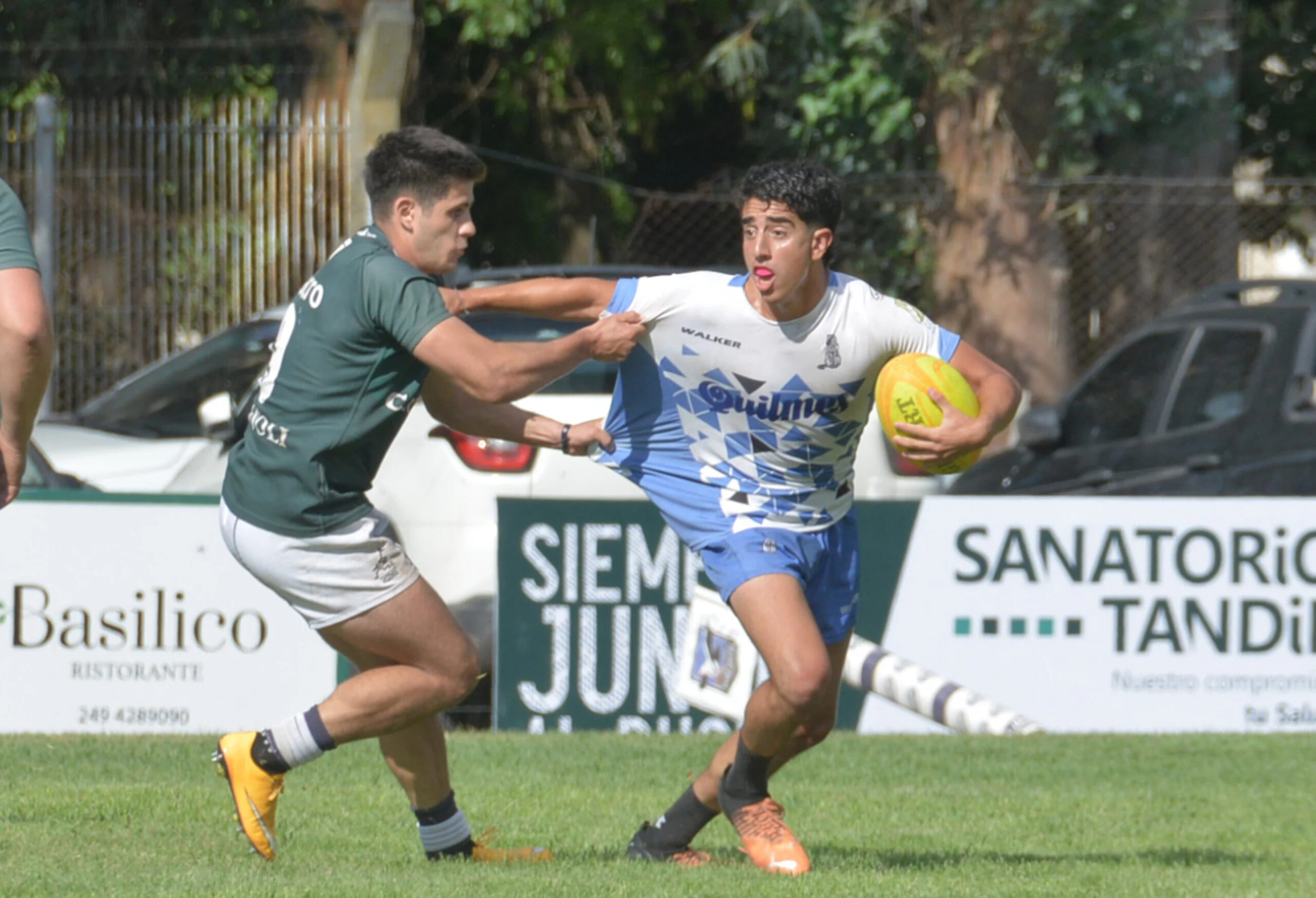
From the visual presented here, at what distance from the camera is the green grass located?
5414mm

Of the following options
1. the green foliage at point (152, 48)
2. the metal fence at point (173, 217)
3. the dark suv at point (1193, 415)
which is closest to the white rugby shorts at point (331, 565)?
the dark suv at point (1193, 415)

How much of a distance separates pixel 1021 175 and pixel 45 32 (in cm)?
823

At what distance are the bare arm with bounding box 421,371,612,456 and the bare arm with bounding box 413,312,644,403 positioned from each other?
0.50 metres

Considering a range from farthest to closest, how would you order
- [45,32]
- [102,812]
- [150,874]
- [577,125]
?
[577,125] → [45,32] → [102,812] → [150,874]

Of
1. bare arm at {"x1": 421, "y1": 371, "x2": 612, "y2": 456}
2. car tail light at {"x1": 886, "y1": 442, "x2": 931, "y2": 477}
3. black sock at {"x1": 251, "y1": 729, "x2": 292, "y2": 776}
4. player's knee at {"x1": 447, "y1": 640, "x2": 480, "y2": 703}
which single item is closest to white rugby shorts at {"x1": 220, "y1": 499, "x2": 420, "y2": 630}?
player's knee at {"x1": 447, "y1": 640, "x2": 480, "y2": 703}

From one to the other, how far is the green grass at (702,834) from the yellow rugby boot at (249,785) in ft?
0.42

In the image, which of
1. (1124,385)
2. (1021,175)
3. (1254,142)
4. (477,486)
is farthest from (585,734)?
(1254,142)

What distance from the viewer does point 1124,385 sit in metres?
11.7

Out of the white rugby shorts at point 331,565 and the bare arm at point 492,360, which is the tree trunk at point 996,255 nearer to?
the bare arm at point 492,360

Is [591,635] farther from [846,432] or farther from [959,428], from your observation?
[959,428]

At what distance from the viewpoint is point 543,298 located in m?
5.53

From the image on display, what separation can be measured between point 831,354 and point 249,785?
202 cm

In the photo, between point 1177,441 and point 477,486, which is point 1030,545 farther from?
point 477,486

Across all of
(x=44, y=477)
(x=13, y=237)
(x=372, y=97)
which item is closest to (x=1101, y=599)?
(x=44, y=477)
